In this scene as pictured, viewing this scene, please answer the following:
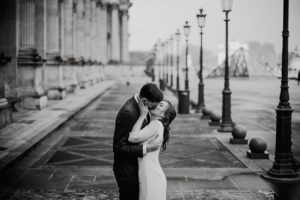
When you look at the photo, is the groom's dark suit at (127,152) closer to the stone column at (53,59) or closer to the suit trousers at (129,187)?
the suit trousers at (129,187)

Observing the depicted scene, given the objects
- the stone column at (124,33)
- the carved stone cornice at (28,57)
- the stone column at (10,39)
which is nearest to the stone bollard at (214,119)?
the stone column at (10,39)

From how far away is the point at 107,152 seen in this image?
13.8 m

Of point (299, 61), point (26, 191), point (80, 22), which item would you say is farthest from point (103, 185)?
point (299, 61)

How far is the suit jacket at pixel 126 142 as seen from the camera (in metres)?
5.86

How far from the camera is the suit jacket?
586cm

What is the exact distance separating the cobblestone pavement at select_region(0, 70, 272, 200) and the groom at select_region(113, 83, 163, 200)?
321cm

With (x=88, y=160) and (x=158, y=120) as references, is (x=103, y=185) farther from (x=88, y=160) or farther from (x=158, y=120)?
(x=158, y=120)

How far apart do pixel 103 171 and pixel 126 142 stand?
5.50 m

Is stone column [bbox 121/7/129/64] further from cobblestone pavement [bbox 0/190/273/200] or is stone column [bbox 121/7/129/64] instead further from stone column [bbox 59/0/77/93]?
cobblestone pavement [bbox 0/190/273/200]

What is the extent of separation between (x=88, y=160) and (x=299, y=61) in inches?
4072

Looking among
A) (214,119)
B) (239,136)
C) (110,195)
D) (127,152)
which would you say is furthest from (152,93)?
(214,119)

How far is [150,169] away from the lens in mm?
5980

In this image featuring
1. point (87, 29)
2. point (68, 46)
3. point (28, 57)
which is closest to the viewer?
point (28, 57)

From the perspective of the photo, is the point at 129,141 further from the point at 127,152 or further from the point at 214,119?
the point at 214,119
